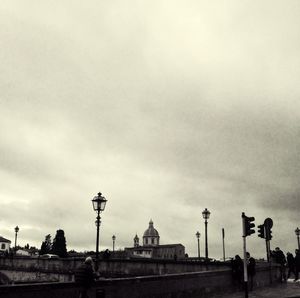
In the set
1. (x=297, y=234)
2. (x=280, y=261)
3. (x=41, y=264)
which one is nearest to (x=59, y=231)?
(x=41, y=264)

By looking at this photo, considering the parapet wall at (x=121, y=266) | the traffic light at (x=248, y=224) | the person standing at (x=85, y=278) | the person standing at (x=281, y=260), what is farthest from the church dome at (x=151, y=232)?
the person standing at (x=85, y=278)

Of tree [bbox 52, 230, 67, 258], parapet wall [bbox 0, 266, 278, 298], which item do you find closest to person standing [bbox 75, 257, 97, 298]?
parapet wall [bbox 0, 266, 278, 298]

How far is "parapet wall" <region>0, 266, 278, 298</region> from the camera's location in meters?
10.2

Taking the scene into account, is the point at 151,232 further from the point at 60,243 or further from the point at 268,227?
the point at 268,227

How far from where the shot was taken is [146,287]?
41.7 feet

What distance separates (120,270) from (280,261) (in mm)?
12075

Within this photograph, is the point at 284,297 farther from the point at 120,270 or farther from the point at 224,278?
the point at 120,270

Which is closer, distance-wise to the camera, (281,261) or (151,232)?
(281,261)

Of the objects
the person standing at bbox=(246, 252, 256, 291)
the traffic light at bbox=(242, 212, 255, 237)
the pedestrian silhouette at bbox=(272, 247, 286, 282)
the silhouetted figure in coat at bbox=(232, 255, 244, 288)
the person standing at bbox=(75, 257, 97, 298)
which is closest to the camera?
the person standing at bbox=(75, 257, 97, 298)

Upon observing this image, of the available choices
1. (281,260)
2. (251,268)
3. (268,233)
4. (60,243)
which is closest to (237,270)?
(251,268)

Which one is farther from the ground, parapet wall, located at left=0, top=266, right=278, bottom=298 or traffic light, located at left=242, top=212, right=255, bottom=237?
traffic light, located at left=242, top=212, right=255, bottom=237

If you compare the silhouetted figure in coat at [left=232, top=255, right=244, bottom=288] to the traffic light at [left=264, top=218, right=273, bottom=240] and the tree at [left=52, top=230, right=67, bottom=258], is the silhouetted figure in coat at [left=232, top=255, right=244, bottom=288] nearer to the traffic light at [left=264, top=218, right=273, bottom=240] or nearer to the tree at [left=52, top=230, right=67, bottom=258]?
the traffic light at [left=264, top=218, right=273, bottom=240]

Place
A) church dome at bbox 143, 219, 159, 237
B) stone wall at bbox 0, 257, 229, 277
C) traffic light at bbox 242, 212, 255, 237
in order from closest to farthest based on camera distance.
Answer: traffic light at bbox 242, 212, 255, 237 < stone wall at bbox 0, 257, 229, 277 < church dome at bbox 143, 219, 159, 237

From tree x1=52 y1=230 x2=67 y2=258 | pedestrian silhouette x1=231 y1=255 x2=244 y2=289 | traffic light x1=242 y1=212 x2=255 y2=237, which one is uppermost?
tree x1=52 y1=230 x2=67 y2=258
